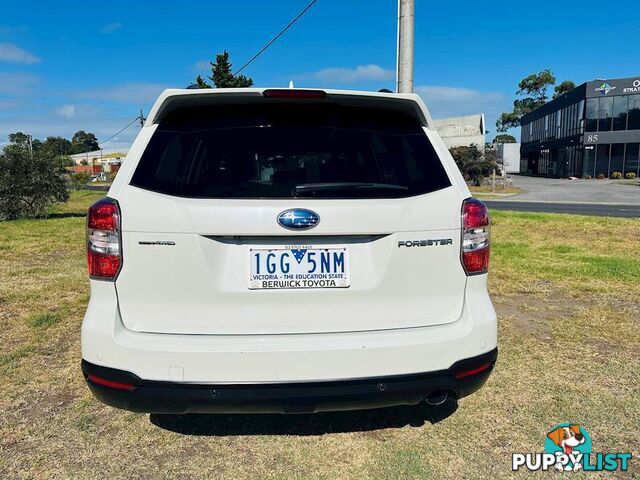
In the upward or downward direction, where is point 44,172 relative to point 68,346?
upward

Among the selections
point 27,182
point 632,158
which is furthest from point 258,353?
point 632,158

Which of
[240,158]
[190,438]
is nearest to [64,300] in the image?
[190,438]

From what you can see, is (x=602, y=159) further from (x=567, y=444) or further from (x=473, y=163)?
(x=567, y=444)

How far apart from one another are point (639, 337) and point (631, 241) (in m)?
5.77

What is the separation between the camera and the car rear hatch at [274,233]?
7.07ft

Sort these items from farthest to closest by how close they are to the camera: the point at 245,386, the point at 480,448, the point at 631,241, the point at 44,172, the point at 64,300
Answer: the point at 44,172 → the point at 631,241 → the point at 64,300 → the point at 480,448 → the point at 245,386

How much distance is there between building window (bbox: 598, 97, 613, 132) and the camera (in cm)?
4481

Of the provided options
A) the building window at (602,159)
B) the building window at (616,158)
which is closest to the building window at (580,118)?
the building window at (602,159)

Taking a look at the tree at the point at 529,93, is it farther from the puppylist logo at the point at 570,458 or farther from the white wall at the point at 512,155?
the puppylist logo at the point at 570,458

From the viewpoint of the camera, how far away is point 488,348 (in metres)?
2.42

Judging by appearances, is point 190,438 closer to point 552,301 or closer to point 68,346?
point 68,346

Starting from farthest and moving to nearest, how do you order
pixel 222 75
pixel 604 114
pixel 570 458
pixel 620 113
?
pixel 604 114 < pixel 620 113 < pixel 222 75 < pixel 570 458

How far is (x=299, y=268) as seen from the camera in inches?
86.4

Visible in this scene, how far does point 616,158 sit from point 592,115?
447cm
